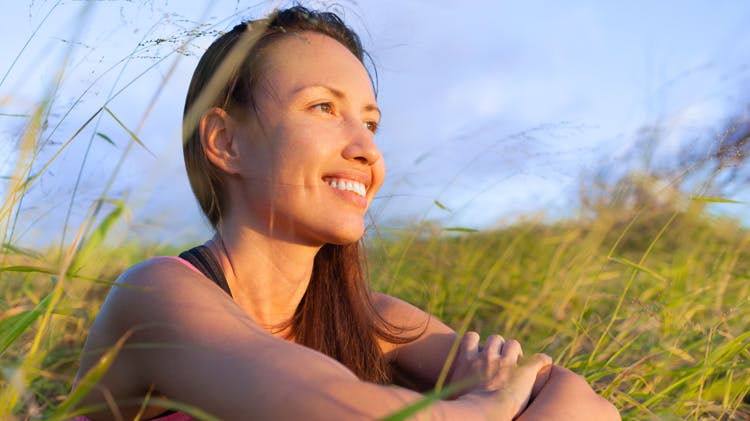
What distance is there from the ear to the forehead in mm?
156

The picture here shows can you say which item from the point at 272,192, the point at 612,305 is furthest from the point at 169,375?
the point at 612,305

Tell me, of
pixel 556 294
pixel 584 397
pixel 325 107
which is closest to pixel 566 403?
pixel 584 397

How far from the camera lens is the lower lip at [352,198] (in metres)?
1.69

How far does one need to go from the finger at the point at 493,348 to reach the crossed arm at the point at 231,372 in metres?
0.01

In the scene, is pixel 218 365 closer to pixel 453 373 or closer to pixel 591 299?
pixel 453 373

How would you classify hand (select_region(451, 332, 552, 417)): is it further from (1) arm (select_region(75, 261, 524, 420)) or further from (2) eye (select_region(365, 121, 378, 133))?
(2) eye (select_region(365, 121, 378, 133))

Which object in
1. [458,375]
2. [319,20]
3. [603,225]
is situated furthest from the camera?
[603,225]

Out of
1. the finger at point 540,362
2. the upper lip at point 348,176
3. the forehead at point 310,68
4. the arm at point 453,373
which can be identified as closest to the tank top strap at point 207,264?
the upper lip at point 348,176

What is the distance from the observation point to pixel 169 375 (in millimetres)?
1160

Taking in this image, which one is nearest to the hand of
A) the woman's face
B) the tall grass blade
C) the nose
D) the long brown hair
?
the long brown hair

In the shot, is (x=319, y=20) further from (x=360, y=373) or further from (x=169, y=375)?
(x=169, y=375)

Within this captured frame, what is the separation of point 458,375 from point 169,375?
75 cm

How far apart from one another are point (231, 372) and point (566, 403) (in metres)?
0.80

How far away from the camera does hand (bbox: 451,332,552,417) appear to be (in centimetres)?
143
